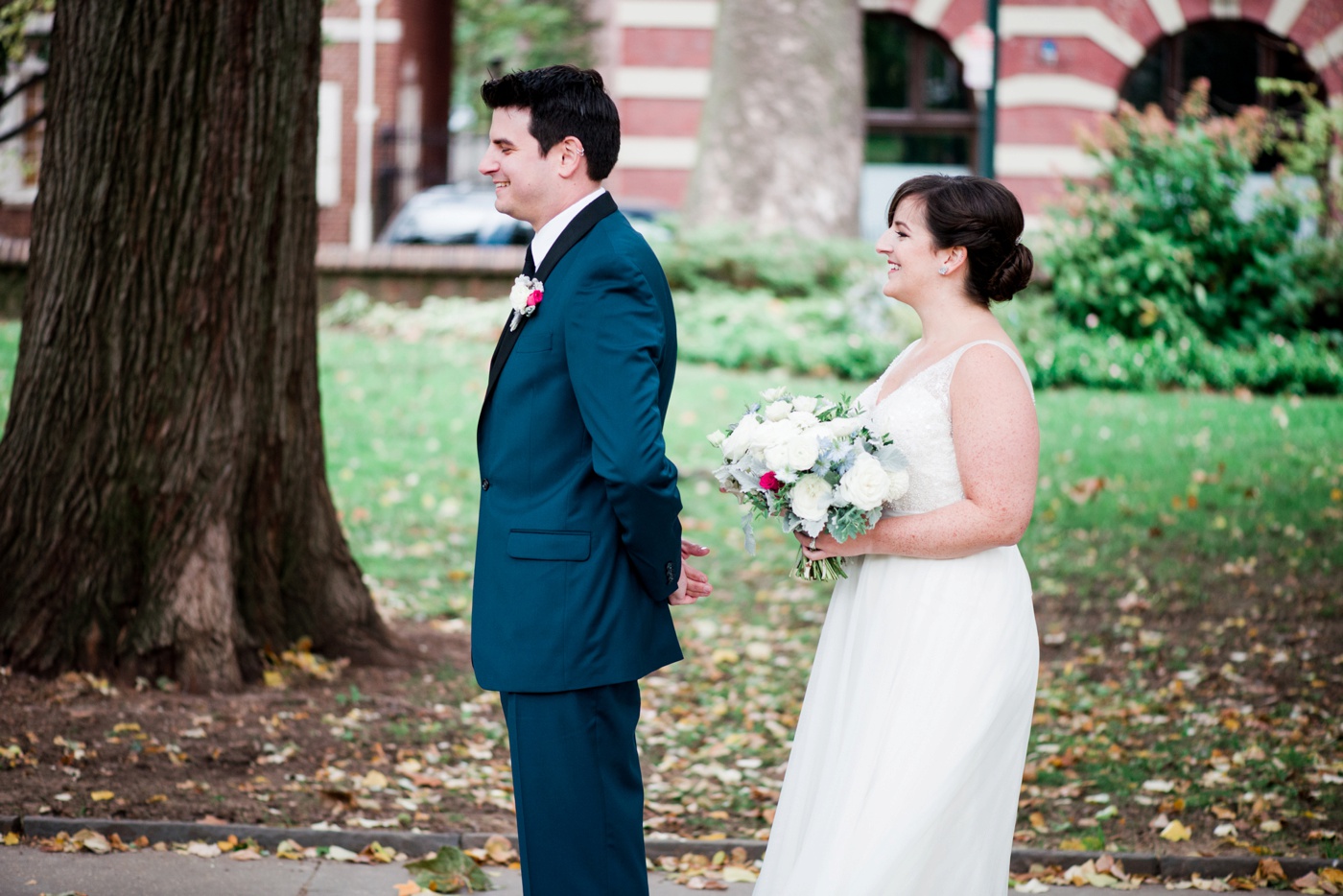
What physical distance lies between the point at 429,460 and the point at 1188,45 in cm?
1522

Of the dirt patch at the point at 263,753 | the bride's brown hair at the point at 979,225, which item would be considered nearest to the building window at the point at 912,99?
the dirt patch at the point at 263,753

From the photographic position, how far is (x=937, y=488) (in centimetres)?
326

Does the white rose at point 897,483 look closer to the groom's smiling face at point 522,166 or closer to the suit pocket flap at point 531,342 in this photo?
the suit pocket flap at point 531,342

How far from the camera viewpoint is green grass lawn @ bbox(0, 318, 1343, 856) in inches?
212

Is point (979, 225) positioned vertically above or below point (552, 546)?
above

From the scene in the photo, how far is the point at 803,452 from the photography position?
124 inches

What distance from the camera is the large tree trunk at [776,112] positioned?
50.8 ft

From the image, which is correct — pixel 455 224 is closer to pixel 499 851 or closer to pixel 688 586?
pixel 499 851

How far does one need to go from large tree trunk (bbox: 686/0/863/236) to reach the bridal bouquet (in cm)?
1234

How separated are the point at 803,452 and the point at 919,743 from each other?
2.28 feet

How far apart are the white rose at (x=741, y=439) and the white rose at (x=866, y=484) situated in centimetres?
26

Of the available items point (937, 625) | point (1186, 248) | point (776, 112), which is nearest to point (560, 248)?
point (937, 625)

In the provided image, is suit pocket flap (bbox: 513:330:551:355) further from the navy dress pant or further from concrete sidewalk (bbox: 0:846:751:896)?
concrete sidewalk (bbox: 0:846:751:896)

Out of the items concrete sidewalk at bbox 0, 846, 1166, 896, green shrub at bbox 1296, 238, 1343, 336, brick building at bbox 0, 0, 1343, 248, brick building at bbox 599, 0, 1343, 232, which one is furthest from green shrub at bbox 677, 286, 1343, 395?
concrete sidewalk at bbox 0, 846, 1166, 896
